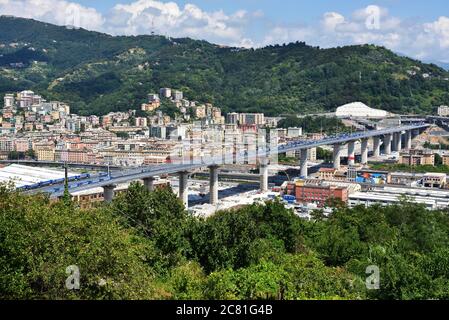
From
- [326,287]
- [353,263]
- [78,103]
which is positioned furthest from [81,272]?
[78,103]

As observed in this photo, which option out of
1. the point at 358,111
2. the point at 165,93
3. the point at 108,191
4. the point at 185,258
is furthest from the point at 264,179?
the point at 165,93

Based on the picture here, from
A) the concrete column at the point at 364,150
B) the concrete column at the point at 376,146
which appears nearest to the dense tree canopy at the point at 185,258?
the concrete column at the point at 364,150

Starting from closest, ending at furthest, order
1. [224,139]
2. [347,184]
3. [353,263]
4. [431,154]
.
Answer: [353,263] → [347,184] → [431,154] → [224,139]

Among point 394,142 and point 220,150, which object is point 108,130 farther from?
point 394,142

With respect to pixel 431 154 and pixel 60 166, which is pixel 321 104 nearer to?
pixel 431 154

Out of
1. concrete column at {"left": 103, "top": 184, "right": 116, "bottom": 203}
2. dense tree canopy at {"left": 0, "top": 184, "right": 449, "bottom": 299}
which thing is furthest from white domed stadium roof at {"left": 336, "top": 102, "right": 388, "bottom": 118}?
dense tree canopy at {"left": 0, "top": 184, "right": 449, "bottom": 299}
